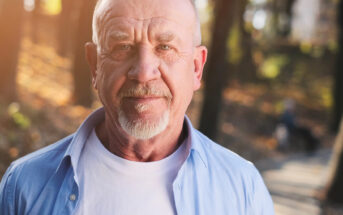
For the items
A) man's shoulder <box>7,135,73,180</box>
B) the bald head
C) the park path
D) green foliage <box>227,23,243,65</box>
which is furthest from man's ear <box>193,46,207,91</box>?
green foliage <box>227,23,243,65</box>

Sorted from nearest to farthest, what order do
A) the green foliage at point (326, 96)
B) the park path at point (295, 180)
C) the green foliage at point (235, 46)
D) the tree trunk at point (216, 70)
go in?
the park path at point (295, 180) → the tree trunk at point (216, 70) → the green foliage at point (235, 46) → the green foliage at point (326, 96)

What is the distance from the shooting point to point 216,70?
12219 millimetres

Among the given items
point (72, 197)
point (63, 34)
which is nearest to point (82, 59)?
point (63, 34)

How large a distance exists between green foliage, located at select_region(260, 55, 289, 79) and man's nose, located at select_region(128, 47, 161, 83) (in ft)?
81.5

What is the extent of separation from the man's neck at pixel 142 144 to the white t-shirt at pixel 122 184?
0.05m

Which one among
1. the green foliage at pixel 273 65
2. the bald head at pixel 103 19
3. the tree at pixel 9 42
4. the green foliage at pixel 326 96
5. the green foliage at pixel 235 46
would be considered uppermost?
the bald head at pixel 103 19

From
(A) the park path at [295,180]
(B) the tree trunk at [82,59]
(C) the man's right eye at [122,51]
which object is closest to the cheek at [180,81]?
(C) the man's right eye at [122,51]

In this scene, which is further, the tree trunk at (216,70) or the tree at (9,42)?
the tree trunk at (216,70)

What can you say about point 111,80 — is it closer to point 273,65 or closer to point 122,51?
point 122,51

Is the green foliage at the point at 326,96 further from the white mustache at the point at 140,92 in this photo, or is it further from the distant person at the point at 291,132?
the white mustache at the point at 140,92

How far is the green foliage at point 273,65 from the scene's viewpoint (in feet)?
88.3

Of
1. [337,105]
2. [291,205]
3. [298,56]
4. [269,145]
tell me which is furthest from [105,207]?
[298,56]

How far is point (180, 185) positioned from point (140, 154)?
10.7 inches

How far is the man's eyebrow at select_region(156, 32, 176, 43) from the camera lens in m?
2.31
